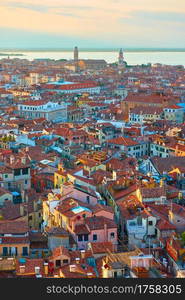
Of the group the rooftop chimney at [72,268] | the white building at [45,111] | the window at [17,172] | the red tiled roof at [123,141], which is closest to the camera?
the rooftop chimney at [72,268]

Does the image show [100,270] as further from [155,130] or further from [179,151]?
[155,130]

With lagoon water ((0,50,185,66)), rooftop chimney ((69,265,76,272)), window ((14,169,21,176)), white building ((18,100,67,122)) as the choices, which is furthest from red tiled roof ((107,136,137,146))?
lagoon water ((0,50,185,66))

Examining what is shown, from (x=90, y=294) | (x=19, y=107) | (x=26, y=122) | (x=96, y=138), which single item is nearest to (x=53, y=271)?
(x=90, y=294)

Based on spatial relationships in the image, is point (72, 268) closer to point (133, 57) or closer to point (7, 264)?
point (7, 264)

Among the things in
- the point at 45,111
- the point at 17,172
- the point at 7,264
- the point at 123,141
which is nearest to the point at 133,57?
the point at 45,111

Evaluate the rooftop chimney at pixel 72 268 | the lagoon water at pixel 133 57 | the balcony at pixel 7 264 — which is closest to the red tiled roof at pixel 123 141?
the balcony at pixel 7 264

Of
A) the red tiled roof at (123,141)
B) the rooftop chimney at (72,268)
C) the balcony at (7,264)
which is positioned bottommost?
the red tiled roof at (123,141)

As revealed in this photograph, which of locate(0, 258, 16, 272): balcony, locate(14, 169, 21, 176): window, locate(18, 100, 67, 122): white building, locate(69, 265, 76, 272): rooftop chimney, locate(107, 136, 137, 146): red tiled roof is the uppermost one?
locate(69, 265, 76, 272): rooftop chimney

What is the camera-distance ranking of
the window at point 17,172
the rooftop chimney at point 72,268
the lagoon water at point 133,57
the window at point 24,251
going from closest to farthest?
the rooftop chimney at point 72,268, the window at point 24,251, the window at point 17,172, the lagoon water at point 133,57

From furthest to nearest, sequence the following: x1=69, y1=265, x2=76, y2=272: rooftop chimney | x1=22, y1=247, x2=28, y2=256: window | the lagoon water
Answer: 1. the lagoon water
2. x1=22, y1=247, x2=28, y2=256: window
3. x1=69, y1=265, x2=76, y2=272: rooftop chimney

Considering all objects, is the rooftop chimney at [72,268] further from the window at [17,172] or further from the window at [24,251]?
the window at [17,172]

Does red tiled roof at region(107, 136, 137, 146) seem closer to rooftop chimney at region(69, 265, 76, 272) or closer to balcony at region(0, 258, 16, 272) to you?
balcony at region(0, 258, 16, 272)
